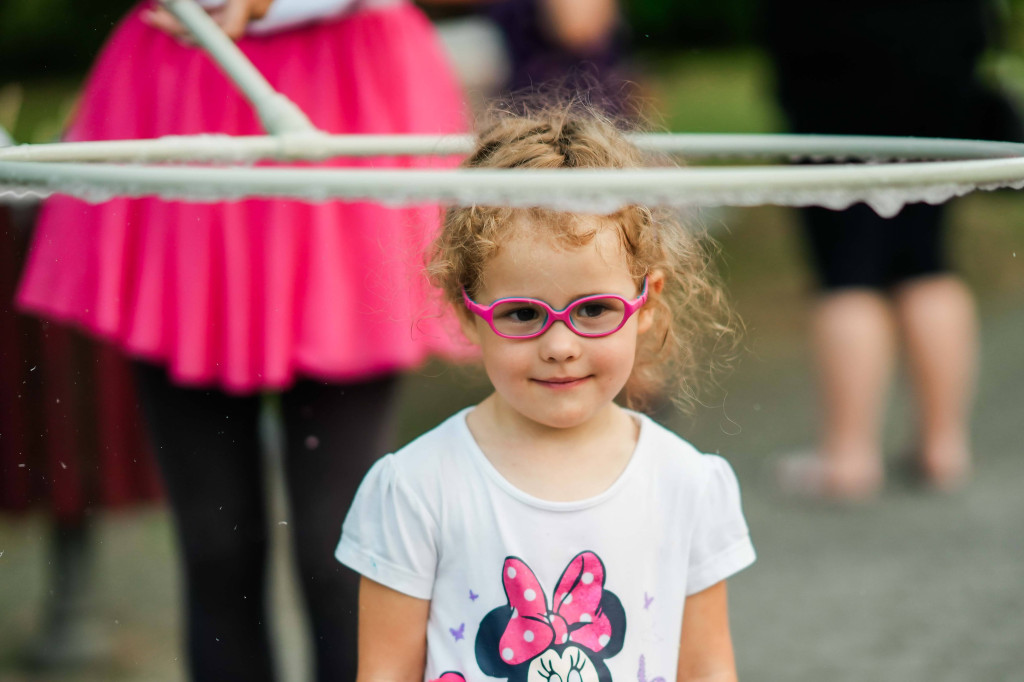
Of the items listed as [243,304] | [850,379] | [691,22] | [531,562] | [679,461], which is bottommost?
[531,562]

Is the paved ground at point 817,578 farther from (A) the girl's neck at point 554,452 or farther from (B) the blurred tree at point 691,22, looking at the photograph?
(B) the blurred tree at point 691,22

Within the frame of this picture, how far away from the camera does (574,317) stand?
3.59 feet

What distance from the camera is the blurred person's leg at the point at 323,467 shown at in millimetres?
1467

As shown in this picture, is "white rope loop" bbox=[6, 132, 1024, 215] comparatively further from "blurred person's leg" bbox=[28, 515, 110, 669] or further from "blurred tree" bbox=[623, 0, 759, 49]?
"blurred tree" bbox=[623, 0, 759, 49]

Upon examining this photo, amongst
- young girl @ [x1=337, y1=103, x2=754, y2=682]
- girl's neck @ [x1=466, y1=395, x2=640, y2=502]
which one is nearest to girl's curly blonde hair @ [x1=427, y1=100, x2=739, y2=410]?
young girl @ [x1=337, y1=103, x2=754, y2=682]

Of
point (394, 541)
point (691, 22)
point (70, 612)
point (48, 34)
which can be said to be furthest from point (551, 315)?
point (691, 22)

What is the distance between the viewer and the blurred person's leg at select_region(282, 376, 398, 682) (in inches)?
57.7

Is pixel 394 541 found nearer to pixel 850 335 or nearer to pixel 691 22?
pixel 850 335

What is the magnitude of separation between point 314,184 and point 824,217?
2.43m

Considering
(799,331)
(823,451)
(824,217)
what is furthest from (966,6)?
(799,331)

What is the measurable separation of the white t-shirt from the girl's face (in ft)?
0.27

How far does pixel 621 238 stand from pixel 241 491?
2.18ft

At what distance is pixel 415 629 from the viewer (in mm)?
1136

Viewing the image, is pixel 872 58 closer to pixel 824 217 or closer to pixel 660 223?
pixel 824 217
